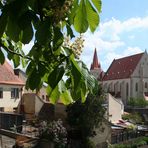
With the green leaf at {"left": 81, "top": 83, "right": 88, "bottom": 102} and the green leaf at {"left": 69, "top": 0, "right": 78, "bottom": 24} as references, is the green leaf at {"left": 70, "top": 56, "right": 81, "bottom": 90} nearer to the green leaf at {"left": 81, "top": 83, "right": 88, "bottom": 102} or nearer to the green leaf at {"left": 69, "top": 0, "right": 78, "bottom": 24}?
the green leaf at {"left": 81, "top": 83, "right": 88, "bottom": 102}

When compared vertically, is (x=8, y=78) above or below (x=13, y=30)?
above

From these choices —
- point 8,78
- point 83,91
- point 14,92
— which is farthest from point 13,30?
point 14,92

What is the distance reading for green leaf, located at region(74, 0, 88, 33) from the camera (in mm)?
1877

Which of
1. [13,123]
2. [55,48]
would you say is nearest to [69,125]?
[13,123]

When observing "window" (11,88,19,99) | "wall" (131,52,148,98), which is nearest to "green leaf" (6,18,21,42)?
"window" (11,88,19,99)

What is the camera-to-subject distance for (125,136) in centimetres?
3353

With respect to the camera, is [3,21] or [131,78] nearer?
[3,21]

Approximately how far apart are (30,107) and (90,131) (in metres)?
11.6

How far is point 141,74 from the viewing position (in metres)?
91.4

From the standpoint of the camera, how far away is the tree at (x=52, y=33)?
71.2 inches

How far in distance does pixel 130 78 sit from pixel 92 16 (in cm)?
8947

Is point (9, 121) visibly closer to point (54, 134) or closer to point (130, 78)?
A: point (54, 134)

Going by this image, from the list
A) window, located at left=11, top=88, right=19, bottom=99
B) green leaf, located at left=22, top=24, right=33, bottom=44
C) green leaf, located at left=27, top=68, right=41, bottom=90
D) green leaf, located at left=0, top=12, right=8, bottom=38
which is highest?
window, located at left=11, top=88, right=19, bottom=99

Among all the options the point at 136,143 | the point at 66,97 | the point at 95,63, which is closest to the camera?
the point at 66,97
